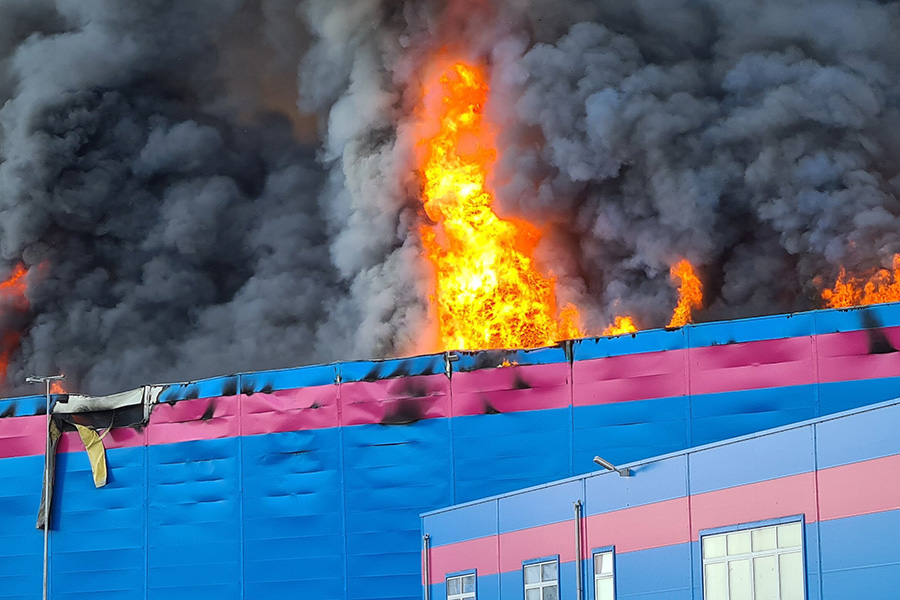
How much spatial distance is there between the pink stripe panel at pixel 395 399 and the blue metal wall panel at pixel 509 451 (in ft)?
2.60

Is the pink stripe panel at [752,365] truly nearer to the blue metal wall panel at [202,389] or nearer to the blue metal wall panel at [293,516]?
the blue metal wall panel at [293,516]

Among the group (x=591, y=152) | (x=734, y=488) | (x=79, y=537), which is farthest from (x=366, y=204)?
(x=734, y=488)

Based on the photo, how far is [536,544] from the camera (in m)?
21.5

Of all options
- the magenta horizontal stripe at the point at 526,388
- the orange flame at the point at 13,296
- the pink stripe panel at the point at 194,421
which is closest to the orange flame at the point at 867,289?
the magenta horizontal stripe at the point at 526,388

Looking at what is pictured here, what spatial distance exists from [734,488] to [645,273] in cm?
2272

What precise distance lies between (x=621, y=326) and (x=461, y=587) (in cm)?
1686

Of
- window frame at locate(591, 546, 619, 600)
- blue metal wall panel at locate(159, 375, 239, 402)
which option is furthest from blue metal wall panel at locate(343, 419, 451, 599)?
window frame at locate(591, 546, 619, 600)

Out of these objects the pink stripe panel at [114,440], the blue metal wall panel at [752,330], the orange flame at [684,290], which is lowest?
the pink stripe panel at [114,440]

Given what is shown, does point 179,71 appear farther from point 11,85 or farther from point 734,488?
point 734,488

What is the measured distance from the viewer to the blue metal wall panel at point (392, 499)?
2838 cm

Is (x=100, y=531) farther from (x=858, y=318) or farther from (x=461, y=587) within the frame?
(x=858, y=318)

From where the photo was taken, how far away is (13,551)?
32281 millimetres

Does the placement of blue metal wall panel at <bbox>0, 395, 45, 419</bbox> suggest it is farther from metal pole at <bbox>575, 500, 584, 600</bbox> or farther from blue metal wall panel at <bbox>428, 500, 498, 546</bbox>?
metal pole at <bbox>575, 500, 584, 600</bbox>

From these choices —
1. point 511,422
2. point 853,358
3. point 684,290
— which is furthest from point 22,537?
point 853,358
